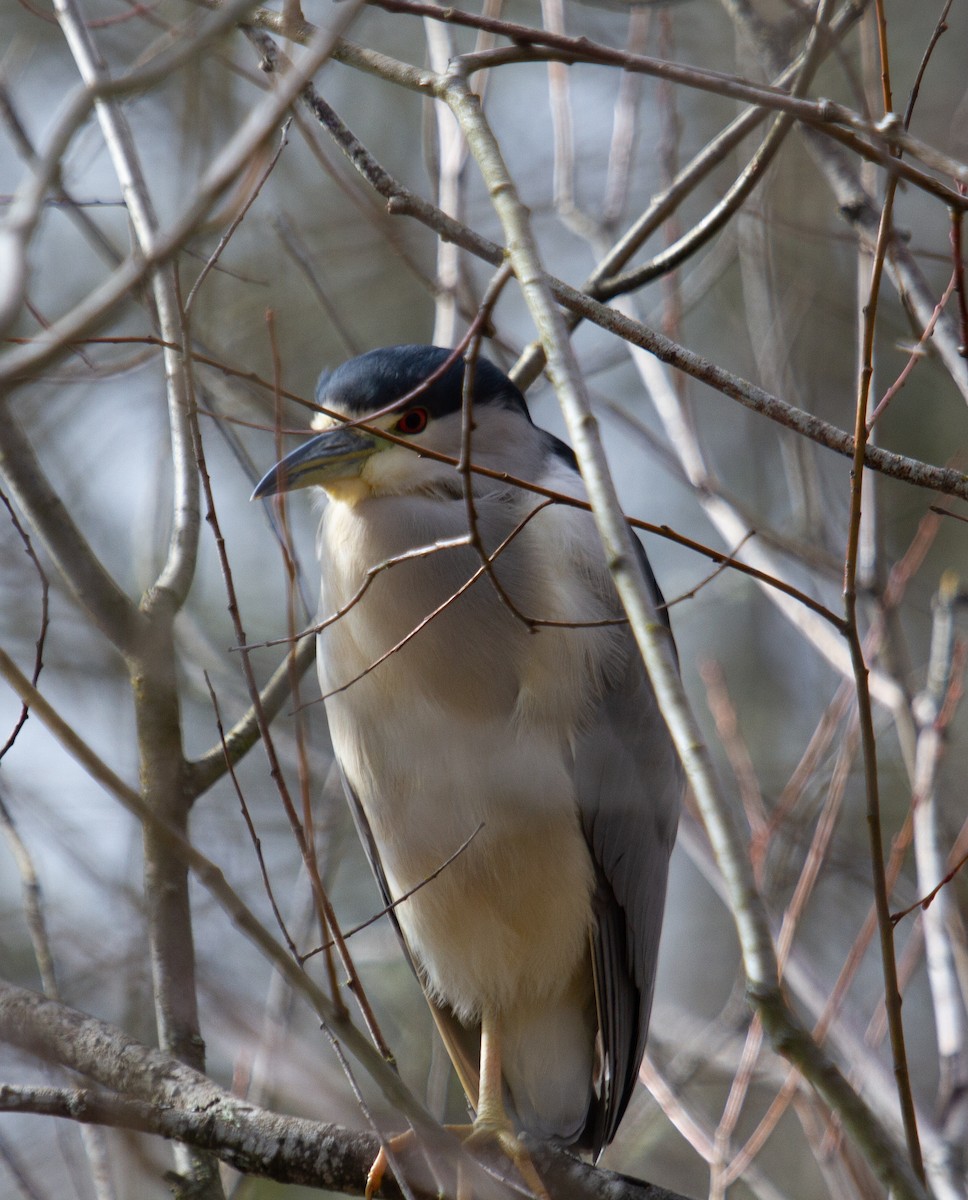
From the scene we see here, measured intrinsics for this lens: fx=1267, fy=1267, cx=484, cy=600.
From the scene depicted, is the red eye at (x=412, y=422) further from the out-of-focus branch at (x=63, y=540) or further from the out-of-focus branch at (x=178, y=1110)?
the out-of-focus branch at (x=178, y=1110)

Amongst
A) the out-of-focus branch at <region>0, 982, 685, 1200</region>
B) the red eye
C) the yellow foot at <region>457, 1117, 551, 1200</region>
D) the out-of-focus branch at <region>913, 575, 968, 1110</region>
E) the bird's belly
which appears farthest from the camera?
the red eye

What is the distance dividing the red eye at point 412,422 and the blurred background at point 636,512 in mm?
268

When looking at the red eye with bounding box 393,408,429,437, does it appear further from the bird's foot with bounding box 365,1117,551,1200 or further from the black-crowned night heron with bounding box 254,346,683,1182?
the bird's foot with bounding box 365,1117,551,1200

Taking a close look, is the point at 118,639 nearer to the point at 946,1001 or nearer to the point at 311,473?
the point at 311,473

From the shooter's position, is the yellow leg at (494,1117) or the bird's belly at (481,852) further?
the bird's belly at (481,852)

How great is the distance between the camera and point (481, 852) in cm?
248

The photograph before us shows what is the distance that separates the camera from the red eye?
101 inches

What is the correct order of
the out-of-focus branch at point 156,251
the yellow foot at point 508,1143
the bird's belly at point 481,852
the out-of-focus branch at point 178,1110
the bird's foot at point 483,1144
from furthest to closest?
the bird's belly at point 481,852
the yellow foot at point 508,1143
the bird's foot at point 483,1144
the out-of-focus branch at point 178,1110
the out-of-focus branch at point 156,251

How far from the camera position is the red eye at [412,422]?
2570mm

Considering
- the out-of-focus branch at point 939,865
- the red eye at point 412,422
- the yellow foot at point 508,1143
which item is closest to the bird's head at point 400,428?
the red eye at point 412,422

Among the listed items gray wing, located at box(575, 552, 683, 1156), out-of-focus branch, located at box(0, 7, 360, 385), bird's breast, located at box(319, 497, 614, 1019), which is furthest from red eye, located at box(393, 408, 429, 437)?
out-of-focus branch, located at box(0, 7, 360, 385)

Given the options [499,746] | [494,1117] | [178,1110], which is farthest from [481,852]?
[178,1110]

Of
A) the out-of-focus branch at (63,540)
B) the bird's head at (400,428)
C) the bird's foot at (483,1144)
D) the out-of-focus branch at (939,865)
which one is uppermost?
the bird's head at (400,428)

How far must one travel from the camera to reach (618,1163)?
330cm
